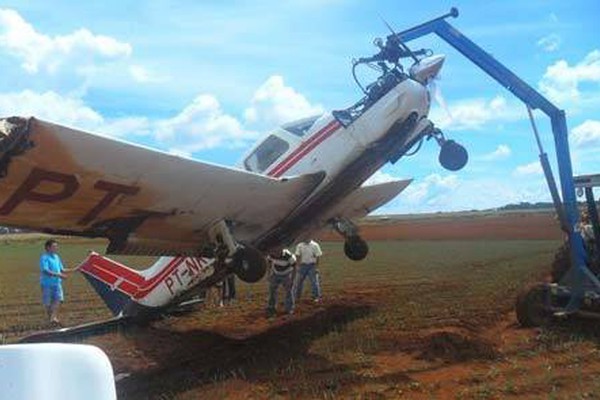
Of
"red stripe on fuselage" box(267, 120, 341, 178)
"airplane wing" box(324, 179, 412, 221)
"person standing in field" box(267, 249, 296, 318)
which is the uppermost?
"red stripe on fuselage" box(267, 120, 341, 178)

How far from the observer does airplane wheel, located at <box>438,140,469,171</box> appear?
10.7 metres

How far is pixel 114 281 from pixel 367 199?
5.18m

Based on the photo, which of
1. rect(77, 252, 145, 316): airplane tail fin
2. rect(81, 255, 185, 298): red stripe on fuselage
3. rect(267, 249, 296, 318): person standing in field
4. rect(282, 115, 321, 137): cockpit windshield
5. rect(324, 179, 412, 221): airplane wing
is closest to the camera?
rect(282, 115, 321, 137): cockpit windshield

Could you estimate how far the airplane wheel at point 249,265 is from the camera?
964 cm

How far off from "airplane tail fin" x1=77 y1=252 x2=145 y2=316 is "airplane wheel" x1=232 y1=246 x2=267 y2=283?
4424 mm

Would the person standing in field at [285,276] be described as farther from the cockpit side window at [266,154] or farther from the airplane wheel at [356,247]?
the cockpit side window at [266,154]

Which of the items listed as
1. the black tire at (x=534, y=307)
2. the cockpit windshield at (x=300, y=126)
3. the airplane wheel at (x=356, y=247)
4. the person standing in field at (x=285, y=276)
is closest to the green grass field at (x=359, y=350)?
the black tire at (x=534, y=307)

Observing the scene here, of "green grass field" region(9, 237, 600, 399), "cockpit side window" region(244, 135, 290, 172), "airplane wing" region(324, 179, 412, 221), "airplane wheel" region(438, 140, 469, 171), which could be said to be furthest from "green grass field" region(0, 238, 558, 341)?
"cockpit side window" region(244, 135, 290, 172)

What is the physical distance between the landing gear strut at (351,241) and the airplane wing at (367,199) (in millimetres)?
190

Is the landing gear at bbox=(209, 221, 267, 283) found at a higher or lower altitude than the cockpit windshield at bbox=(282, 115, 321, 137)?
lower

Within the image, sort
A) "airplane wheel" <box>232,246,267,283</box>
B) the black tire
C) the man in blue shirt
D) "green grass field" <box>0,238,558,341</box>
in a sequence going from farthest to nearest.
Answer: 1. the man in blue shirt
2. "green grass field" <box>0,238,558,341</box>
3. the black tire
4. "airplane wheel" <box>232,246,267,283</box>

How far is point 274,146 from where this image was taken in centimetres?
1122

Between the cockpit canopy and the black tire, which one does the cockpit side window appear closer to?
the cockpit canopy

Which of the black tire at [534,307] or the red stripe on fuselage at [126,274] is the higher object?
the red stripe on fuselage at [126,274]
